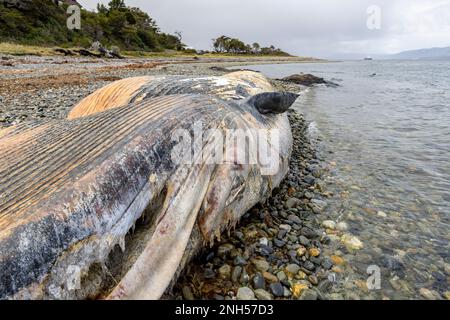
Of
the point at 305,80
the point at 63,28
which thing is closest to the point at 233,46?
the point at 63,28

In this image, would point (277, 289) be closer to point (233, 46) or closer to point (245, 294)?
point (245, 294)

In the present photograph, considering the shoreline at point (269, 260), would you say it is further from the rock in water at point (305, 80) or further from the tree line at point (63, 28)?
the tree line at point (63, 28)

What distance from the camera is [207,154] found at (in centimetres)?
258

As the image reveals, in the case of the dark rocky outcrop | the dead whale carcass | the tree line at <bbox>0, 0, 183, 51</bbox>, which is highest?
the tree line at <bbox>0, 0, 183, 51</bbox>

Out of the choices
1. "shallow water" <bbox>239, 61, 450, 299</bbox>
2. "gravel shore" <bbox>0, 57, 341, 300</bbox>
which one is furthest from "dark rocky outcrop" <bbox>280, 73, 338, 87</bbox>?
"gravel shore" <bbox>0, 57, 341, 300</bbox>

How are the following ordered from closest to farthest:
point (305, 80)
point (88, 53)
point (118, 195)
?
1. point (118, 195)
2. point (305, 80)
3. point (88, 53)

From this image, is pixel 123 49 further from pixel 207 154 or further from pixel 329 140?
pixel 207 154

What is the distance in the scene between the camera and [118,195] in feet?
6.61

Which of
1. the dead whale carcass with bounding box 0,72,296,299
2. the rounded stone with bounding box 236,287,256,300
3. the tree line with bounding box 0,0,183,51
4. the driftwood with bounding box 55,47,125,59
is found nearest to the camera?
the dead whale carcass with bounding box 0,72,296,299

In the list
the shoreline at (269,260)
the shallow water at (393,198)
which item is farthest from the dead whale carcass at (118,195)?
the shallow water at (393,198)

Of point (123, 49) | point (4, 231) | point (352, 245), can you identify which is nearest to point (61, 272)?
point (4, 231)

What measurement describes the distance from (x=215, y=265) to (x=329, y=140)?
509 cm

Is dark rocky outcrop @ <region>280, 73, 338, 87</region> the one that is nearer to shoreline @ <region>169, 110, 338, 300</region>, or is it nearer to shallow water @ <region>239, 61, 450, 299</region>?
shallow water @ <region>239, 61, 450, 299</region>

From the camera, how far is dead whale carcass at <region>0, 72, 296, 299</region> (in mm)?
1688
